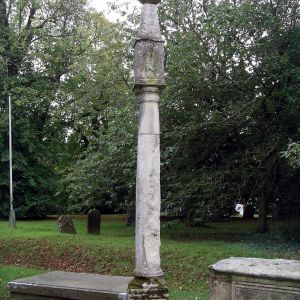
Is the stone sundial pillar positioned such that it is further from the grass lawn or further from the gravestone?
the gravestone

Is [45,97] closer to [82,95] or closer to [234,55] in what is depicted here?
[82,95]

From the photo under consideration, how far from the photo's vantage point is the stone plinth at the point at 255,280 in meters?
6.62

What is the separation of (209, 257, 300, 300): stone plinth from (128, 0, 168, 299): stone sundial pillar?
859 millimetres

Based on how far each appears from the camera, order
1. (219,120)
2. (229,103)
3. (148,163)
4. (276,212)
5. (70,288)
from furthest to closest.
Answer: (276,212)
(229,103)
(219,120)
(70,288)
(148,163)

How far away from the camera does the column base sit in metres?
6.86

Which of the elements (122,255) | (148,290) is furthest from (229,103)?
(148,290)

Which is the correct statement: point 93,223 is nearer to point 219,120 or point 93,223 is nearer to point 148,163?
point 219,120

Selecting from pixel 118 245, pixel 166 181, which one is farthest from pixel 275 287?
pixel 166 181

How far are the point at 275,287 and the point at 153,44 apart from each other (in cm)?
391

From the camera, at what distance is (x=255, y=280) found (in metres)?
6.87

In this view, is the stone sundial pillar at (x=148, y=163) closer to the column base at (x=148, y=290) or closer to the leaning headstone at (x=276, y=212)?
the column base at (x=148, y=290)

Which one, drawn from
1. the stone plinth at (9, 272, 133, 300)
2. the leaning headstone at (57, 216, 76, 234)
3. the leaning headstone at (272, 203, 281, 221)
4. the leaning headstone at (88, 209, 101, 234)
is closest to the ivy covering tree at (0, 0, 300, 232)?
the leaning headstone at (272, 203, 281, 221)

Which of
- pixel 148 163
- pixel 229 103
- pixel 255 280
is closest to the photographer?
pixel 255 280

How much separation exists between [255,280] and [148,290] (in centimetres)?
151
